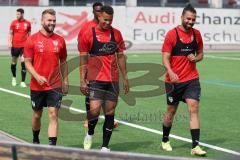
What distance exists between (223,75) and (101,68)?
47.7ft

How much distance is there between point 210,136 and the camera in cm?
1255

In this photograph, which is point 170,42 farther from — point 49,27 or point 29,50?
point 29,50

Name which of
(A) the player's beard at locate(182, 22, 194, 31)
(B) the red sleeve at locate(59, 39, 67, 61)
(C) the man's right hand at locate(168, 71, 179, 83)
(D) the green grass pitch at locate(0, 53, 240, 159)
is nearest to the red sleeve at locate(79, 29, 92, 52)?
(B) the red sleeve at locate(59, 39, 67, 61)

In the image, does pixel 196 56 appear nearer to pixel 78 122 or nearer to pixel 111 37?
pixel 111 37

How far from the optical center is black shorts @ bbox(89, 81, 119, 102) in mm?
10688

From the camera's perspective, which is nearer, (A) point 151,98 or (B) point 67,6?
(A) point 151,98

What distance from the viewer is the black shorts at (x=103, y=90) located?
1069 centimetres

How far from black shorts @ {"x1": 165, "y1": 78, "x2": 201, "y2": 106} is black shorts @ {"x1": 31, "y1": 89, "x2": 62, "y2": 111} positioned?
174 cm

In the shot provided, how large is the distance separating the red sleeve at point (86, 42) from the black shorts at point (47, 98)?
2.39ft

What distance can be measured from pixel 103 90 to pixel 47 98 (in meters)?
0.86

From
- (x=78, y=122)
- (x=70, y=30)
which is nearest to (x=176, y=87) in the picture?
(x=78, y=122)

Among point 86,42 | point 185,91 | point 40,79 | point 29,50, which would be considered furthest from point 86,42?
point 185,91

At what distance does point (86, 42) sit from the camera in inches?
418

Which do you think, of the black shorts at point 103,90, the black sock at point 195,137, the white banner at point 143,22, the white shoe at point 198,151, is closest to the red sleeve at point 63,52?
the black shorts at point 103,90
